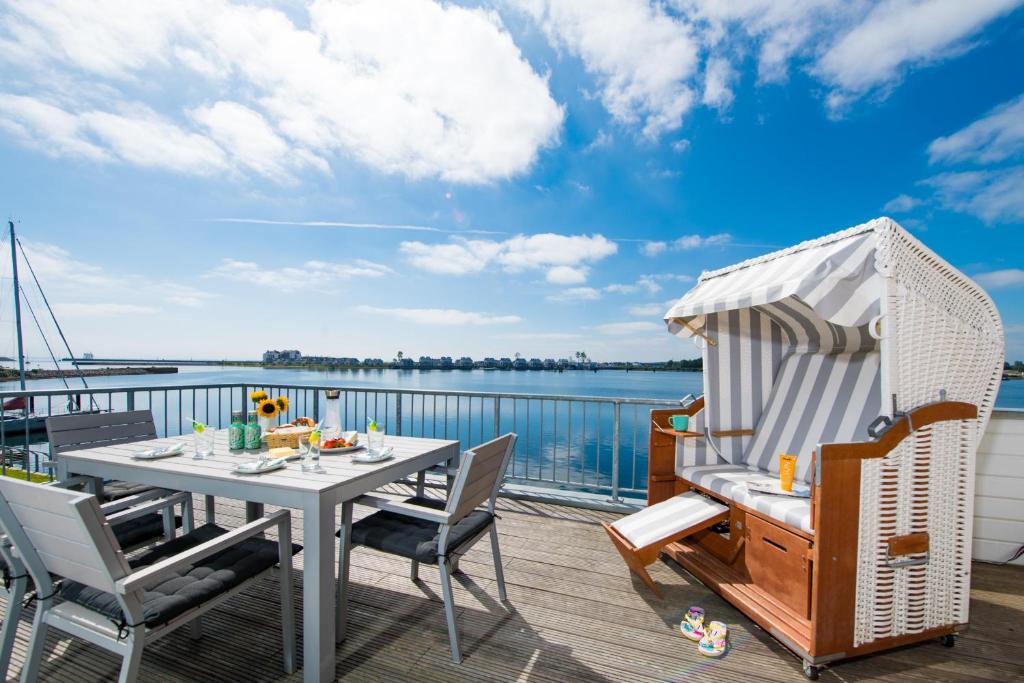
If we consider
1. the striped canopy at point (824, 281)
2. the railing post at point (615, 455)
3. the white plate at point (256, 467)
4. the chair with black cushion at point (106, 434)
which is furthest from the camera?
the railing post at point (615, 455)

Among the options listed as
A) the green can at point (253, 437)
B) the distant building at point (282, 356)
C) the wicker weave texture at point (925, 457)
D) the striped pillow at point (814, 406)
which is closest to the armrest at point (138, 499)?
the green can at point (253, 437)

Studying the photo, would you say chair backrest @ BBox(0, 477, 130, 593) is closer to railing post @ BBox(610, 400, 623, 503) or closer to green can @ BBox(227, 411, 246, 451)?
green can @ BBox(227, 411, 246, 451)

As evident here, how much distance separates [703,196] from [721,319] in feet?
21.2

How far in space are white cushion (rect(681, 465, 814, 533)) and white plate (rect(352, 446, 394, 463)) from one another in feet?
7.09

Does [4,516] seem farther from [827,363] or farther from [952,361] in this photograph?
[827,363]

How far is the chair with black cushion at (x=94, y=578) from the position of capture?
1323 mm

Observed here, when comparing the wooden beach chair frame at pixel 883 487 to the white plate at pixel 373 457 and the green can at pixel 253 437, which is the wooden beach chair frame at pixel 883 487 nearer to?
the white plate at pixel 373 457

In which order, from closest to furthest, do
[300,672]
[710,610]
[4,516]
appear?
[4,516]
[300,672]
[710,610]

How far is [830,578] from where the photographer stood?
6.48 feet

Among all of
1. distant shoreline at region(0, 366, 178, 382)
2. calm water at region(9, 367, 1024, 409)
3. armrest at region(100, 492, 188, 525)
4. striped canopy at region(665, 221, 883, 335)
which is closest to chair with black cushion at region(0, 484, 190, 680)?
armrest at region(100, 492, 188, 525)

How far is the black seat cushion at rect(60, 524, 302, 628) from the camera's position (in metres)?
1.48

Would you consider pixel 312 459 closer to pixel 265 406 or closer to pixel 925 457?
pixel 265 406

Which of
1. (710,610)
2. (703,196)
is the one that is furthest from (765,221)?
(710,610)

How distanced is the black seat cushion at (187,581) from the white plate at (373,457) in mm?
494
